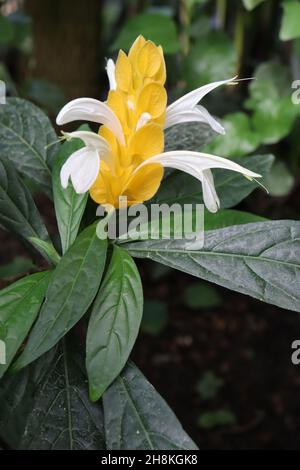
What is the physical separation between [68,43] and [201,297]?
0.79 metres

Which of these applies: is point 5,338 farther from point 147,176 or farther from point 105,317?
point 147,176

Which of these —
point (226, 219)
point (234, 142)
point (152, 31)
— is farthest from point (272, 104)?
point (226, 219)

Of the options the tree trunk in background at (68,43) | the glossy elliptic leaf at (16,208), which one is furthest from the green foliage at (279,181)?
the glossy elliptic leaf at (16,208)

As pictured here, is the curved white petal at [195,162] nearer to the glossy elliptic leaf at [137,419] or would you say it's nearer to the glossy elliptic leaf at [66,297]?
the glossy elliptic leaf at [66,297]

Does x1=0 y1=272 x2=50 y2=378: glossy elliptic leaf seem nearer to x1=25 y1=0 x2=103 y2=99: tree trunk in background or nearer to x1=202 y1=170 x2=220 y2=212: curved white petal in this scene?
x1=202 y1=170 x2=220 y2=212: curved white petal

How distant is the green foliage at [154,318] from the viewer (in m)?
1.56

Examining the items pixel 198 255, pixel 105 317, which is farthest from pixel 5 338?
pixel 198 255

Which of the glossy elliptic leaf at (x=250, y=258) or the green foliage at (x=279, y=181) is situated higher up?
the green foliage at (x=279, y=181)

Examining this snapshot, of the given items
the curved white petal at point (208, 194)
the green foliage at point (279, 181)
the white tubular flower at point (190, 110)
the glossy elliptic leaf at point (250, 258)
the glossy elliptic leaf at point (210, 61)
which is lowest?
the glossy elliptic leaf at point (250, 258)

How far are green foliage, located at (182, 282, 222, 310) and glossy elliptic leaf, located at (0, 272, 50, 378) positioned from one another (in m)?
1.07

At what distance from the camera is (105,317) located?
1.84 ft

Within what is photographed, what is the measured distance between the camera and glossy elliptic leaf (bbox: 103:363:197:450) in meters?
0.53

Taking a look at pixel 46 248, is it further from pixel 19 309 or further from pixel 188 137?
pixel 188 137

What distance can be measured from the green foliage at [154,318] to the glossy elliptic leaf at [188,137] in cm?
86
